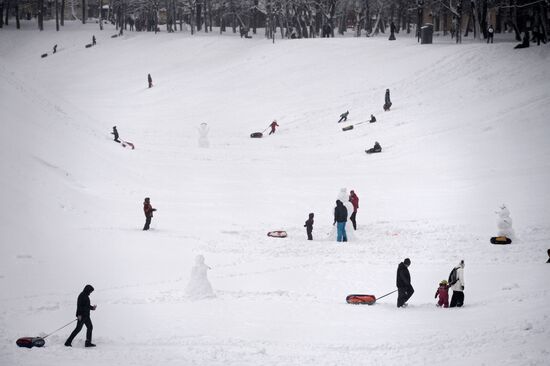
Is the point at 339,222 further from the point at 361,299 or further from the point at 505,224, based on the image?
the point at 361,299

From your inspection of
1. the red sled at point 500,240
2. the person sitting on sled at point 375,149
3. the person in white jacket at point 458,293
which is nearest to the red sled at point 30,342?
the person in white jacket at point 458,293

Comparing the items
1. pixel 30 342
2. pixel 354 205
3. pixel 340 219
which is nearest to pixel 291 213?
pixel 354 205

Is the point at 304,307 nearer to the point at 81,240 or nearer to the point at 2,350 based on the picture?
the point at 2,350

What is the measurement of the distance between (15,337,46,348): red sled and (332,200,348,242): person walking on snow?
428 inches

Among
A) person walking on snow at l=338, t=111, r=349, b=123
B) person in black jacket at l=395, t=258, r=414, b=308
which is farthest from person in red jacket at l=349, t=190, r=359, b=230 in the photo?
person walking on snow at l=338, t=111, r=349, b=123

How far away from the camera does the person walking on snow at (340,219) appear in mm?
21719

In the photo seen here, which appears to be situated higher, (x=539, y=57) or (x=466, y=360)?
(x=539, y=57)

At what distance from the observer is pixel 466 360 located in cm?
1188

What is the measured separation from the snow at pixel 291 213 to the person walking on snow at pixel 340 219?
54cm

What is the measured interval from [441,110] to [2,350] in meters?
34.8

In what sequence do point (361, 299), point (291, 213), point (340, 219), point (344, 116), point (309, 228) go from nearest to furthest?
point (361, 299) < point (340, 219) < point (309, 228) < point (291, 213) < point (344, 116)

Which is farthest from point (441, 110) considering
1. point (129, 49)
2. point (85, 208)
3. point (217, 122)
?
point (129, 49)

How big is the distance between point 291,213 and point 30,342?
47.2ft

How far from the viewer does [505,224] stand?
2042 centimetres
